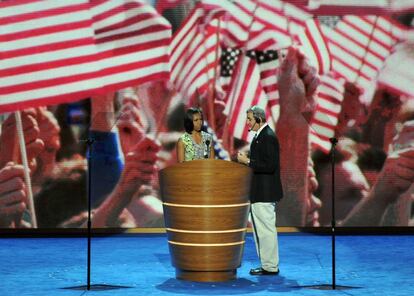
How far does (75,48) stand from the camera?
11.8 metres

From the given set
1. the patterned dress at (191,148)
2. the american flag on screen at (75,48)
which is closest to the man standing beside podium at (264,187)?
the patterned dress at (191,148)

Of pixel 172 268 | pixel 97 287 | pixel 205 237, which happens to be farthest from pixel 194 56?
pixel 97 287

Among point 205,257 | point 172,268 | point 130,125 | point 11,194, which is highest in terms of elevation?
point 130,125

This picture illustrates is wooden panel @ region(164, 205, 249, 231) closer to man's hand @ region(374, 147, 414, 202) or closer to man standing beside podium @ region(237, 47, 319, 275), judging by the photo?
man standing beside podium @ region(237, 47, 319, 275)

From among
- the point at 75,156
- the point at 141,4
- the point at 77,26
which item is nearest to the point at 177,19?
the point at 141,4

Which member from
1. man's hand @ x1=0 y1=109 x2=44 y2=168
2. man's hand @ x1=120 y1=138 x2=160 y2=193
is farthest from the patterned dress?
man's hand @ x1=0 y1=109 x2=44 y2=168

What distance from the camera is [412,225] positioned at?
12.1m

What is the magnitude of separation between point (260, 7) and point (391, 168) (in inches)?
113

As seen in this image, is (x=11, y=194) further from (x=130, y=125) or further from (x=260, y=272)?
(x=260, y=272)

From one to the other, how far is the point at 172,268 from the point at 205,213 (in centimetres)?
154

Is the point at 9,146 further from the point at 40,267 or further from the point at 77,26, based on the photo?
the point at 40,267

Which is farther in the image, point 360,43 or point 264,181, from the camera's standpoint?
point 360,43

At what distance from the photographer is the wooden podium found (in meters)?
7.56

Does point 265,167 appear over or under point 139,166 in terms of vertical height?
over
